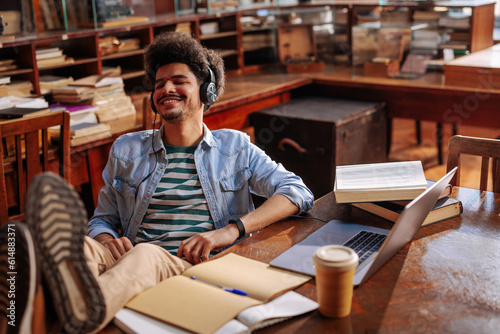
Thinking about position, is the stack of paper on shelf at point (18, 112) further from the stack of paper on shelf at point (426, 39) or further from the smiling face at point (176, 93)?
the stack of paper on shelf at point (426, 39)

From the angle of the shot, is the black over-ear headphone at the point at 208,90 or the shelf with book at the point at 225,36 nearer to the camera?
the black over-ear headphone at the point at 208,90

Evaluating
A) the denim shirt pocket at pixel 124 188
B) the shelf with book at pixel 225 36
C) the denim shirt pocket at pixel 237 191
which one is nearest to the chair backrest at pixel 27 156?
the denim shirt pocket at pixel 124 188

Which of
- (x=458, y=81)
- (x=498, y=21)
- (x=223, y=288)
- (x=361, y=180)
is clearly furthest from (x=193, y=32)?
(x=498, y=21)

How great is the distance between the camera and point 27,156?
206 cm

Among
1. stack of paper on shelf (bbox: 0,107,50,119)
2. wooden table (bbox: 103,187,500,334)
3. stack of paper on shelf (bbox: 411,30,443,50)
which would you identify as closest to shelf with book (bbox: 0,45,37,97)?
stack of paper on shelf (bbox: 0,107,50,119)

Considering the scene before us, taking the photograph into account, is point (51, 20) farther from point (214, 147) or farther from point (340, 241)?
point (340, 241)

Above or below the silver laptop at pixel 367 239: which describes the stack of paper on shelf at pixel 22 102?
above

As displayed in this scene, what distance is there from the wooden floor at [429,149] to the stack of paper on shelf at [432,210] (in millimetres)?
2474

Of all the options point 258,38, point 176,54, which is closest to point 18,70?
point 176,54

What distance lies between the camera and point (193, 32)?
3.59 meters

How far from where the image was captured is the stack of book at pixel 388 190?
146cm

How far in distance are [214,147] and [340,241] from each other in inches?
22.0

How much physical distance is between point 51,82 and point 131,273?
6.35ft

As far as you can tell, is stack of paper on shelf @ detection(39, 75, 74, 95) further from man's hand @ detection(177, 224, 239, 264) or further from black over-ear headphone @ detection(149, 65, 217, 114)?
man's hand @ detection(177, 224, 239, 264)
